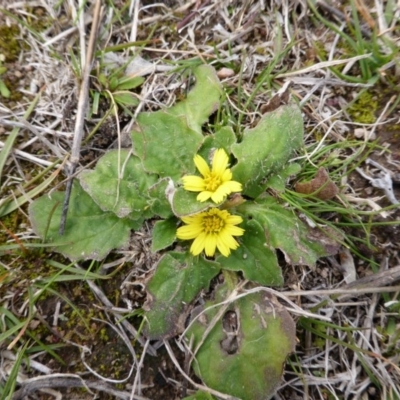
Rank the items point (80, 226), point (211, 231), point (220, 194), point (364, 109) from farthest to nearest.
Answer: point (364, 109) → point (80, 226) → point (211, 231) → point (220, 194)

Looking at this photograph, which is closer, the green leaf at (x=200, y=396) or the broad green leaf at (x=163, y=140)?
the green leaf at (x=200, y=396)

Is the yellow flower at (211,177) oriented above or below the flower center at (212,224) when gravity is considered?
above

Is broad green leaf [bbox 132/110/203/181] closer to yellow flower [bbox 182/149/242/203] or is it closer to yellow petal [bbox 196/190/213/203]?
yellow flower [bbox 182/149/242/203]

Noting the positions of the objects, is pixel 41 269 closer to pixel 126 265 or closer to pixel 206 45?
pixel 126 265

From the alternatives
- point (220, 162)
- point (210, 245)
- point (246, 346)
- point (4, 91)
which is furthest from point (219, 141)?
point (4, 91)

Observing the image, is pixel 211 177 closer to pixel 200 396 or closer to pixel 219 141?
pixel 219 141

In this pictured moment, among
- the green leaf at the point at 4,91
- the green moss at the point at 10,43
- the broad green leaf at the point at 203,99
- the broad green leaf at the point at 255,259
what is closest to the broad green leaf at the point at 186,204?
the broad green leaf at the point at 255,259

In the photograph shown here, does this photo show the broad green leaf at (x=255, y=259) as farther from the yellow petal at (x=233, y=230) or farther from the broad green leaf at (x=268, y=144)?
the broad green leaf at (x=268, y=144)
